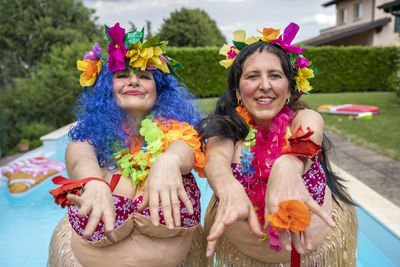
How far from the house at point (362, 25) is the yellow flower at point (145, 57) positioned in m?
16.3

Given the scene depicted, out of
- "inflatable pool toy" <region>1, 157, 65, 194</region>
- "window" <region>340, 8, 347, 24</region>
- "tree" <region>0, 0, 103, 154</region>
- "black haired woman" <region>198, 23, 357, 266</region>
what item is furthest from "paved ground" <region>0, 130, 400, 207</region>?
"window" <region>340, 8, 347, 24</region>

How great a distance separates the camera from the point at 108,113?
1774 mm

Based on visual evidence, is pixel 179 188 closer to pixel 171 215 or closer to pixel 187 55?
pixel 171 215

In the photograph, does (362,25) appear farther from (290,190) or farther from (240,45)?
(290,190)

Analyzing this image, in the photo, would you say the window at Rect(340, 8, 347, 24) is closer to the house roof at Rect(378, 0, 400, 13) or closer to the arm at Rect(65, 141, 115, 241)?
the house roof at Rect(378, 0, 400, 13)

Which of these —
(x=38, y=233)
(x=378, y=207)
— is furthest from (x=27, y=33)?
(x=378, y=207)

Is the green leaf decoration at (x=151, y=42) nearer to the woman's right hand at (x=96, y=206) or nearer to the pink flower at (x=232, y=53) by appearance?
the pink flower at (x=232, y=53)

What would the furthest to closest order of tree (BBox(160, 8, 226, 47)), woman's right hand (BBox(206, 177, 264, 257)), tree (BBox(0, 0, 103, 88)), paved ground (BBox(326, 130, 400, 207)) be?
tree (BBox(160, 8, 226, 47)), tree (BBox(0, 0, 103, 88)), paved ground (BBox(326, 130, 400, 207)), woman's right hand (BBox(206, 177, 264, 257))

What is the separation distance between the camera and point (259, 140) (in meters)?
1.62

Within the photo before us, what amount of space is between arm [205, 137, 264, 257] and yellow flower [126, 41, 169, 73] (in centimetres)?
51

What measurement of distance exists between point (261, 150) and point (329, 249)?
63 centimetres

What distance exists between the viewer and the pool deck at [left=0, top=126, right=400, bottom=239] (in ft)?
9.88

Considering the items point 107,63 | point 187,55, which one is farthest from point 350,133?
point 187,55

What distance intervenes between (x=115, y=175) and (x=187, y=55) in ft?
40.2
